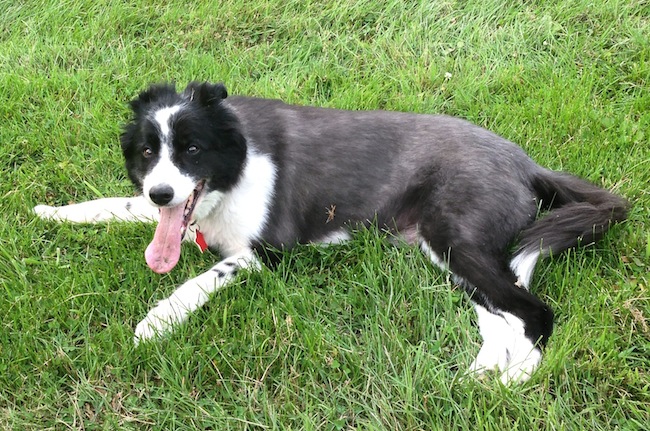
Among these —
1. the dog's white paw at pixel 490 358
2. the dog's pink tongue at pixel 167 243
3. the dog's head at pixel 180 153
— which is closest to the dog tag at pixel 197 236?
the dog's head at pixel 180 153

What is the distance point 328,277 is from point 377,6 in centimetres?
291

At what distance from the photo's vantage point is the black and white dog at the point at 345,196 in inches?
→ 125

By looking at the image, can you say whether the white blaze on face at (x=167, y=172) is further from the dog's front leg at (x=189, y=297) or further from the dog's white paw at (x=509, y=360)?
the dog's white paw at (x=509, y=360)

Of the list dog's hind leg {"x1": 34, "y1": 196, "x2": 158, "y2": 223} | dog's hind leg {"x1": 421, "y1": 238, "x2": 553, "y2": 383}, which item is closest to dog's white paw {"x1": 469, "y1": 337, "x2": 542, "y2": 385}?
dog's hind leg {"x1": 421, "y1": 238, "x2": 553, "y2": 383}

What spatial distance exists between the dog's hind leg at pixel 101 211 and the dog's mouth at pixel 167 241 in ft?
1.63

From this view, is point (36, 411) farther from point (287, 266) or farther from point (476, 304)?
point (476, 304)

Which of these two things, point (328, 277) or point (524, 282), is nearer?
point (524, 282)

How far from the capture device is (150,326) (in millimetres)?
3045

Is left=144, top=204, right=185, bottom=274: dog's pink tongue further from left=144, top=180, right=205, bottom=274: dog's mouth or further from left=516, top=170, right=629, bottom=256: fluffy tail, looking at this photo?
left=516, top=170, right=629, bottom=256: fluffy tail

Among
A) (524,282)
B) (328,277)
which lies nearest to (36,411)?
(328,277)

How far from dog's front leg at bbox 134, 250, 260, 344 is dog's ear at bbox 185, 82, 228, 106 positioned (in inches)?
32.0

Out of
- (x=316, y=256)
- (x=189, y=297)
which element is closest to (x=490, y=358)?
(x=316, y=256)

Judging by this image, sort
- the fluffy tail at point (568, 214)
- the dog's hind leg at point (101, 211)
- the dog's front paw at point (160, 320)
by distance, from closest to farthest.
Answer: the dog's front paw at point (160, 320) < the fluffy tail at point (568, 214) < the dog's hind leg at point (101, 211)

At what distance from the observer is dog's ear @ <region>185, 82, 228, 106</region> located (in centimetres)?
333
